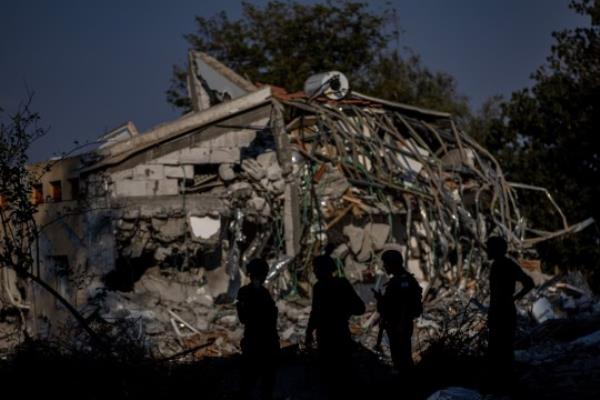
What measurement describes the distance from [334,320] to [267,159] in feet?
32.6

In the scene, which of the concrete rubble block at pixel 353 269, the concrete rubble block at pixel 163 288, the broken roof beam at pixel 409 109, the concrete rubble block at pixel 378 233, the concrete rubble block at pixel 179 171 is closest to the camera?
the concrete rubble block at pixel 163 288

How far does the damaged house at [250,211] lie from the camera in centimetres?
1560

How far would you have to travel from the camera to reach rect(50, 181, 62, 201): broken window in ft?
56.1

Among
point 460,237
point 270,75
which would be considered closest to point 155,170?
point 460,237

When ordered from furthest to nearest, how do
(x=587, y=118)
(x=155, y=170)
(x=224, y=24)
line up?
(x=224, y=24) < (x=587, y=118) < (x=155, y=170)

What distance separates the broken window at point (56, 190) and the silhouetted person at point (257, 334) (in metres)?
10.2

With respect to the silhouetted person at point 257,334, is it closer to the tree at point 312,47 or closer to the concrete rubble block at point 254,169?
the concrete rubble block at point 254,169

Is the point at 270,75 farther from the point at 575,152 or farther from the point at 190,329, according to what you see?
the point at 190,329

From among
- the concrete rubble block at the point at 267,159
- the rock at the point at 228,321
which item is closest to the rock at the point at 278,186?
the concrete rubble block at the point at 267,159

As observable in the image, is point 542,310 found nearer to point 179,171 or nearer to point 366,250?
point 366,250

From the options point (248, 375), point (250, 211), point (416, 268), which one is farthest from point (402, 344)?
point (416, 268)

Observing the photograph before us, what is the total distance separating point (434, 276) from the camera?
17.5 m

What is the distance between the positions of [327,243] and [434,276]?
7.04 ft

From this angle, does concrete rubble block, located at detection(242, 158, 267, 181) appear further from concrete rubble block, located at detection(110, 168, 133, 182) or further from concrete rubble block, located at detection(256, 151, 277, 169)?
concrete rubble block, located at detection(110, 168, 133, 182)
